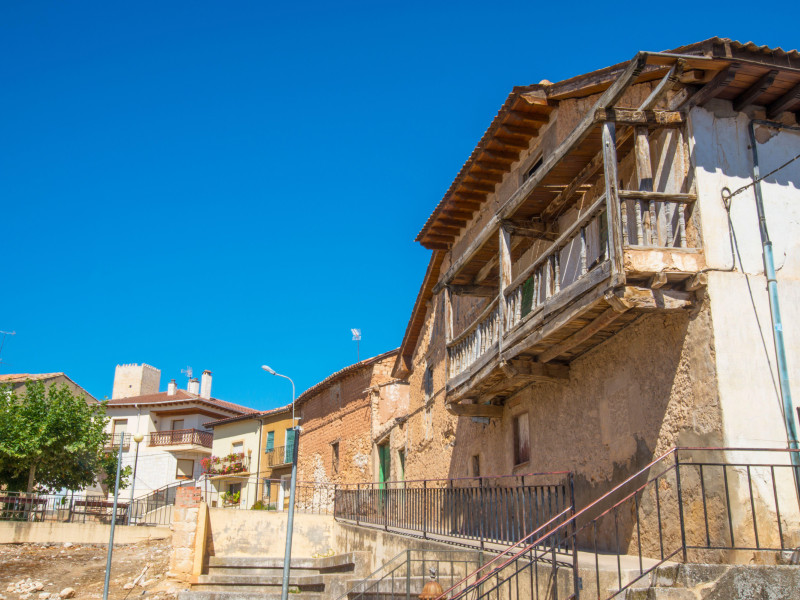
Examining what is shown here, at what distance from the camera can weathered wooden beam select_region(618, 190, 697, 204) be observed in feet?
24.7

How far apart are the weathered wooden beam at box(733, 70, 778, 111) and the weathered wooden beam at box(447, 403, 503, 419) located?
659 cm

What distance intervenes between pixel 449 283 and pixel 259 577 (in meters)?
8.96

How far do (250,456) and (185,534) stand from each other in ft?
65.7

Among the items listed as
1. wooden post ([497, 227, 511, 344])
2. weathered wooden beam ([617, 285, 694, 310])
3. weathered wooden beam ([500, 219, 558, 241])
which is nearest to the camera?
weathered wooden beam ([617, 285, 694, 310])

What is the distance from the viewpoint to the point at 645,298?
23.8 ft

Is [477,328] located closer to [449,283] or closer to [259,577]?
[449,283]

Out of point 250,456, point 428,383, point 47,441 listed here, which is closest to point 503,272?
point 428,383

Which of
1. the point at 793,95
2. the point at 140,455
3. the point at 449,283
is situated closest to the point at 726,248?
the point at 793,95

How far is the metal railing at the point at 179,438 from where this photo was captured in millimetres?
40969

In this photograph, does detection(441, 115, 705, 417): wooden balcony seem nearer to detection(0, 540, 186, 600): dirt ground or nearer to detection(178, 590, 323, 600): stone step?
detection(178, 590, 323, 600): stone step

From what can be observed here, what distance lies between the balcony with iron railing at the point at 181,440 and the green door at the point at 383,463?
67.9ft

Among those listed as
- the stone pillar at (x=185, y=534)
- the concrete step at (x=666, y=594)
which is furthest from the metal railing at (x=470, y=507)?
the stone pillar at (x=185, y=534)

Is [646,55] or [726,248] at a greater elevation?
[646,55]

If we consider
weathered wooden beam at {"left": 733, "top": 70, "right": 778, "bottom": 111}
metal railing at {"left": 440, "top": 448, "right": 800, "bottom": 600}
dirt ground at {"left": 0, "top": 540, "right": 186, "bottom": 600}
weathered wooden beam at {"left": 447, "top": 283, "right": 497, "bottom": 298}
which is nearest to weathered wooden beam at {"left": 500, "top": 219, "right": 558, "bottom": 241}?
weathered wooden beam at {"left": 447, "top": 283, "right": 497, "bottom": 298}
